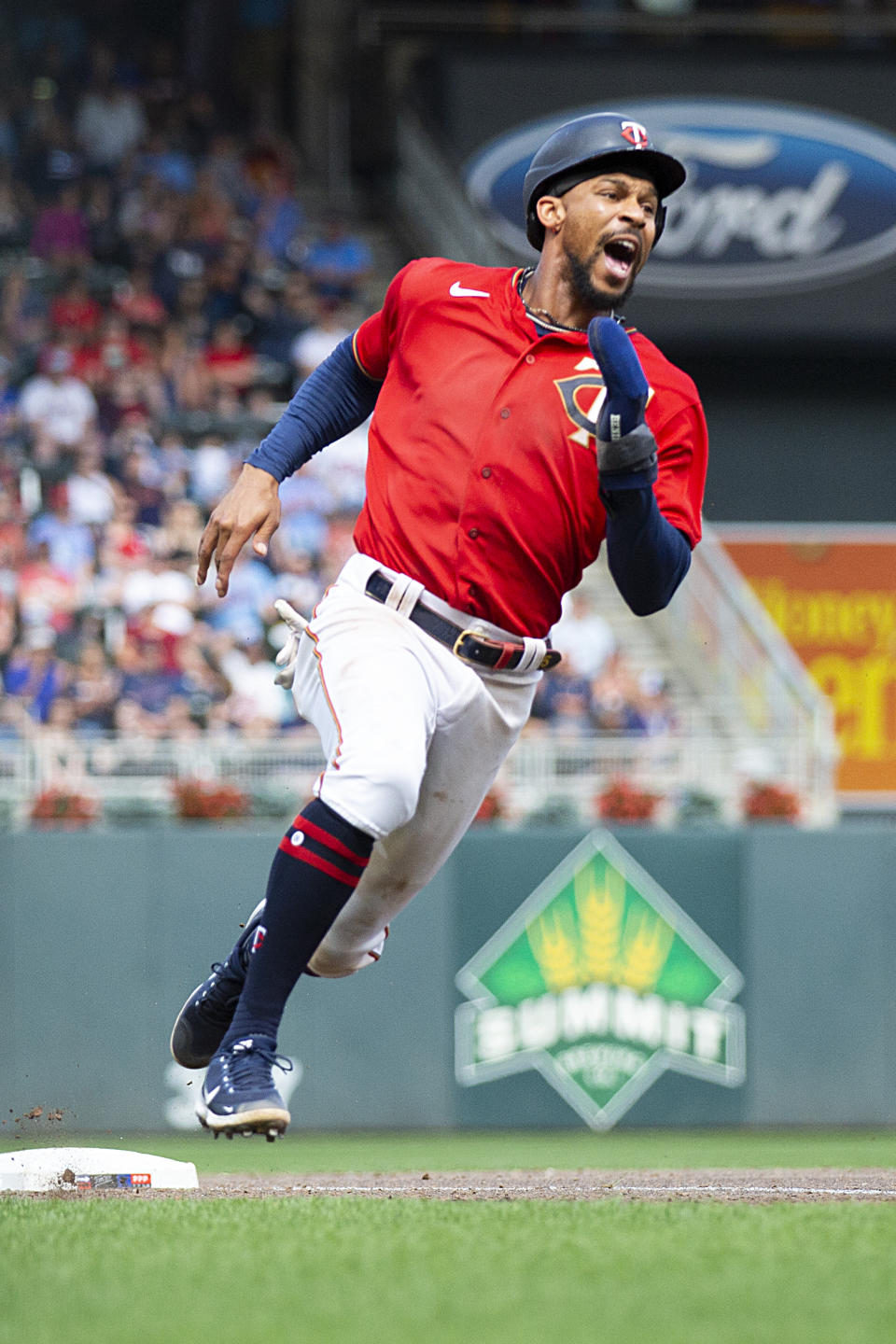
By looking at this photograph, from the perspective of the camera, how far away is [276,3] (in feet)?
60.8

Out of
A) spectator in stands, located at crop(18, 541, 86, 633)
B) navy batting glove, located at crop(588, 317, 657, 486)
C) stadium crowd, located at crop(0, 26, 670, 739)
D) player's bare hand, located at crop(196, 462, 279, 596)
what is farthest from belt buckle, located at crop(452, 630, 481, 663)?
spectator in stands, located at crop(18, 541, 86, 633)

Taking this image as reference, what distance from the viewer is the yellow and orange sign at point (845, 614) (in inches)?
621

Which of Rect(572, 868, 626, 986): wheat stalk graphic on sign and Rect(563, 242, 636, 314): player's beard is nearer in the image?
Rect(563, 242, 636, 314): player's beard

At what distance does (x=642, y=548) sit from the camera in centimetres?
401

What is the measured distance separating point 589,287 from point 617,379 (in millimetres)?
685

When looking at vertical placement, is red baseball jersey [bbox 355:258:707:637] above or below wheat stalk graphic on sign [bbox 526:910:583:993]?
above

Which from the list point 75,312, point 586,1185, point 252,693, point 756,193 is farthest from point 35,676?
point 756,193

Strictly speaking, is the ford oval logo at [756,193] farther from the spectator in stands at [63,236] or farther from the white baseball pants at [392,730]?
the white baseball pants at [392,730]

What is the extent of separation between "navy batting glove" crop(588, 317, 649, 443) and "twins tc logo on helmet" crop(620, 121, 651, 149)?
2.39 feet

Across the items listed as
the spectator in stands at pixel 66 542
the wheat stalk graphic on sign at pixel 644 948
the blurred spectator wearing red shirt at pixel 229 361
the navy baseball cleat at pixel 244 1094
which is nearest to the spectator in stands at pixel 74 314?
the blurred spectator wearing red shirt at pixel 229 361

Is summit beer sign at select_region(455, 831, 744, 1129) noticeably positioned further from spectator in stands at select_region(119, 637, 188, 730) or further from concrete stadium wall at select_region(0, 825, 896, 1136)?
spectator in stands at select_region(119, 637, 188, 730)

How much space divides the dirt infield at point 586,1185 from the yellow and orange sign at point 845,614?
943cm

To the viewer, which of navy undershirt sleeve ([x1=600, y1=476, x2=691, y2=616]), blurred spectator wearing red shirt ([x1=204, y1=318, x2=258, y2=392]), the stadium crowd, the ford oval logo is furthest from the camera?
the ford oval logo

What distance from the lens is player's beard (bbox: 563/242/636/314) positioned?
4.46 metres
